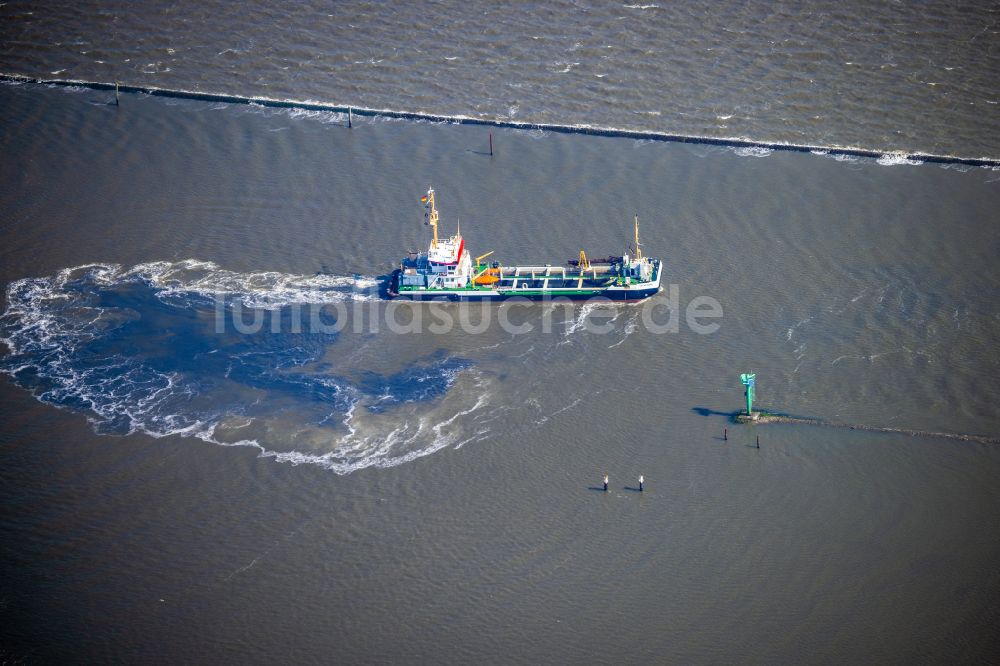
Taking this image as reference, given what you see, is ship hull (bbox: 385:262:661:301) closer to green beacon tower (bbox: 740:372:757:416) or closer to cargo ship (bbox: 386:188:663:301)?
cargo ship (bbox: 386:188:663:301)

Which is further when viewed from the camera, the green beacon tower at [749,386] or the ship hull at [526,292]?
the ship hull at [526,292]

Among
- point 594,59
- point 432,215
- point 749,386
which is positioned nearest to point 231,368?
point 432,215

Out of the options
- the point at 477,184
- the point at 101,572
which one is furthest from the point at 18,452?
the point at 477,184

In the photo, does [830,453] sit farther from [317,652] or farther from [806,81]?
[806,81]

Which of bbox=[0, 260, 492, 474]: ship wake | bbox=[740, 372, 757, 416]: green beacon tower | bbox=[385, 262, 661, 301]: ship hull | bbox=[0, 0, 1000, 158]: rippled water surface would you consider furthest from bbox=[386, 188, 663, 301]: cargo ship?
bbox=[0, 0, 1000, 158]: rippled water surface

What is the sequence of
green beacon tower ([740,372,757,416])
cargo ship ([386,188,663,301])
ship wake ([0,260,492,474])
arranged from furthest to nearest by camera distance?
1. cargo ship ([386,188,663,301])
2. ship wake ([0,260,492,474])
3. green beacon tower ([740,372,757,416])

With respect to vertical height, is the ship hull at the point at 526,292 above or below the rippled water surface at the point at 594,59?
below

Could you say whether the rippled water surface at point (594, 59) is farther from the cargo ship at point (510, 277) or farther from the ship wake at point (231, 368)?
the ship wake at point (231, 368)

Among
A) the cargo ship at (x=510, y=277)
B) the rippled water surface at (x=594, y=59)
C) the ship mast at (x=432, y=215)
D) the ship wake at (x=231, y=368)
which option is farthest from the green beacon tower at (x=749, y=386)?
the rippled water surface at (x=594, y=59)
